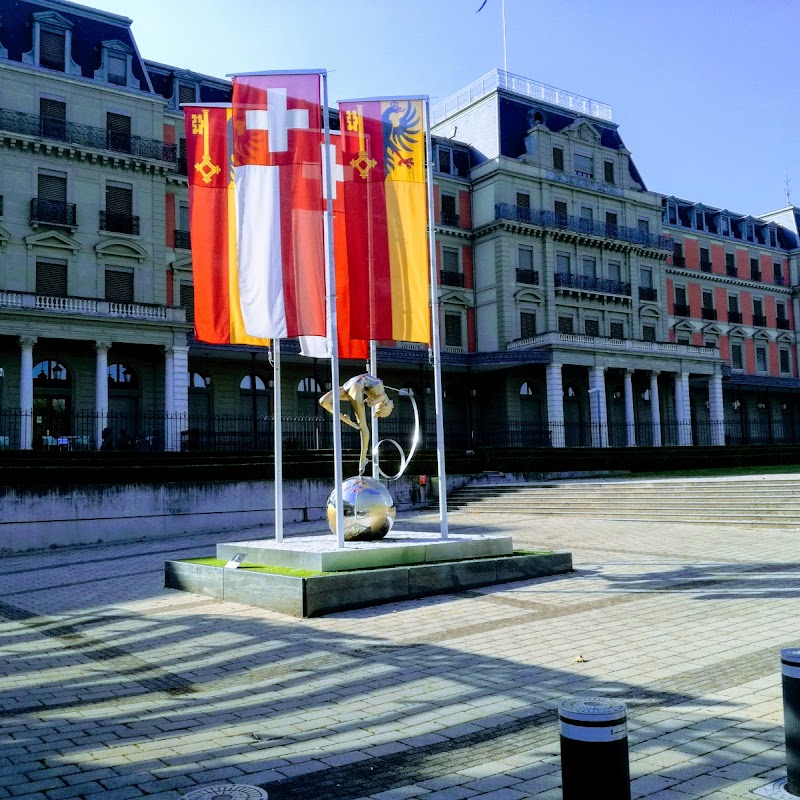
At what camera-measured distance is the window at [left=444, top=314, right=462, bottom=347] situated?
45938mm

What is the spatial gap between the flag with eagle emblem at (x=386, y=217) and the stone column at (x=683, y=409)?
36257 mm

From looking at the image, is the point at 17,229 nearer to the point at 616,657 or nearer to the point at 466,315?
the point at 466,315

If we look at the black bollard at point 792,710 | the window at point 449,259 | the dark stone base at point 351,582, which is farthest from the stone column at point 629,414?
the black bollard at point 792,710

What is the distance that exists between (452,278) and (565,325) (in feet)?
24.1

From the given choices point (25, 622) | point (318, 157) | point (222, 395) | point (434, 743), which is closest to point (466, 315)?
point (222, 395)

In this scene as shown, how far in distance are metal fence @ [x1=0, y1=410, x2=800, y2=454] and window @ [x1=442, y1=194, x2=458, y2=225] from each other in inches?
462

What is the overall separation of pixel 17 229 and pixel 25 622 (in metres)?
27.9

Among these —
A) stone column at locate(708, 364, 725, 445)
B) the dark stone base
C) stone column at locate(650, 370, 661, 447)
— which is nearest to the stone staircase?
the dark stone base

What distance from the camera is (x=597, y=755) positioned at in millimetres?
3025

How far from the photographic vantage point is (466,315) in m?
46.8

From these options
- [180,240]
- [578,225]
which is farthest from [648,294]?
[180,240]

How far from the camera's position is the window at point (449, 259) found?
4592 cm

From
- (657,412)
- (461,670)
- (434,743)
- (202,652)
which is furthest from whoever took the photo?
(657,412)

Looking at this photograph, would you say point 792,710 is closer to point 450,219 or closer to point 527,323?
point 527,323
